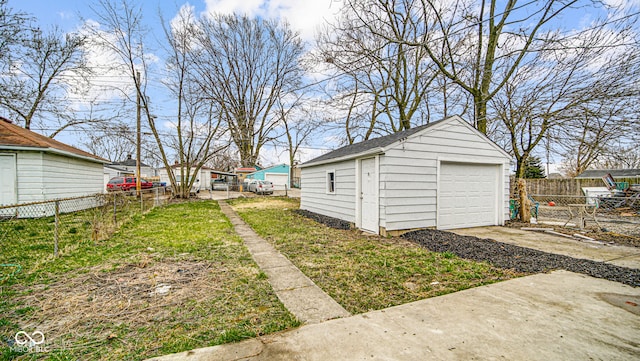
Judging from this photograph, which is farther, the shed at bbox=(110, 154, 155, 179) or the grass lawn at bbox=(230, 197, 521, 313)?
the shed at bbox=(110, 154, 155, 179)

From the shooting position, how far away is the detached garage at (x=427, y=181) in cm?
664

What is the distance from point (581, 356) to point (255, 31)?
2788cm

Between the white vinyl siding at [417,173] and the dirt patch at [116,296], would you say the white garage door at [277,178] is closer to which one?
the white vinyl siding at [417,173]

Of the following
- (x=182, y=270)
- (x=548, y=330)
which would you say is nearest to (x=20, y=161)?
(x=182, y=270)

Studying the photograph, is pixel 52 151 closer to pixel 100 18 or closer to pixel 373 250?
pixel 100 18

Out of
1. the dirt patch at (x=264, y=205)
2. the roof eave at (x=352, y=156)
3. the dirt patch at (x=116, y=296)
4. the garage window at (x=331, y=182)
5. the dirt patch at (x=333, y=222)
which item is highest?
the roof eave at (x=352, y=156)

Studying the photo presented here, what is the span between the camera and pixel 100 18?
13.8 metres

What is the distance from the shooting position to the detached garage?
6.64 m

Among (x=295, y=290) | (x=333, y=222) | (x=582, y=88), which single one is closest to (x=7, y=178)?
(x=333, y=222)

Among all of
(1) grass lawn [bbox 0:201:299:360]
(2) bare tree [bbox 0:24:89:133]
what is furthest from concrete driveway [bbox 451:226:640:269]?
(2) bare tree [bbox 0:24:89:133]

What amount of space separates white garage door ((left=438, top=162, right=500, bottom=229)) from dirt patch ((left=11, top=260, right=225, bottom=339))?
5994mm

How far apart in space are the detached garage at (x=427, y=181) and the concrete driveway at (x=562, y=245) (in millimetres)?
737

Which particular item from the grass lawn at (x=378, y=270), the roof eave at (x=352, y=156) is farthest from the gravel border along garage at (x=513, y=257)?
the roof eave at (x=352, y=156)

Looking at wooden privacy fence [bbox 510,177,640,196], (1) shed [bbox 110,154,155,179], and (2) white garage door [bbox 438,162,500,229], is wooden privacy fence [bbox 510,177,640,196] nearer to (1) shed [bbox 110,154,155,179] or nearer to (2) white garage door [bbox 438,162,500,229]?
(2) white garage door [bbox 438,162,500,229]
